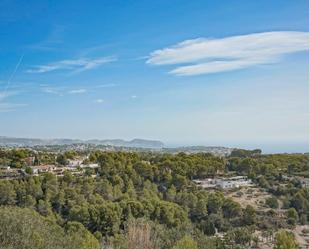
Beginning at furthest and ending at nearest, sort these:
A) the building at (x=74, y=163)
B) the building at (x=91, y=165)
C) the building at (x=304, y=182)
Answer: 1. the building at (x=74, y=163)
2. the building at (x=91, y=165)
3. the building at (x=304, y=182)

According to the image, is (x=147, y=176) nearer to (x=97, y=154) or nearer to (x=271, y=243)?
(x=97, y=154)

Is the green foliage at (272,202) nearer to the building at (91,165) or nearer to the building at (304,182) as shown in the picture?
the building at (304,182)

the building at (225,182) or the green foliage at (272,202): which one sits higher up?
the building at (225,182)

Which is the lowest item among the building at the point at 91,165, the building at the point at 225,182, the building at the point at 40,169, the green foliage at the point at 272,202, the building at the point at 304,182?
the green foliage at the point at 272,202

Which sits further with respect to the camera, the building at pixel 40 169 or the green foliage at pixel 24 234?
the building at pixel 40 169

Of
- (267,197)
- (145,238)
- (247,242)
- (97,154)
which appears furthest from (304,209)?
(97,154)

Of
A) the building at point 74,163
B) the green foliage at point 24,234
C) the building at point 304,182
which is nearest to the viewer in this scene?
the green foliage at point 24,234

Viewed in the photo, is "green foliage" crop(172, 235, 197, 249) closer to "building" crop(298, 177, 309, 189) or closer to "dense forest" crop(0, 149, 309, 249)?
"dense forest" crop(0, 149, 309, 249)

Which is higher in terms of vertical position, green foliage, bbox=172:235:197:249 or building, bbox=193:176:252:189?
building, bbox=193:176:252:189

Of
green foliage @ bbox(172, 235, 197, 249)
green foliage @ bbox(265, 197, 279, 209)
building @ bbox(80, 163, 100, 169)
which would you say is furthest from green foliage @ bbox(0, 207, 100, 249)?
building @ bbox(80, 163, 100, 169)

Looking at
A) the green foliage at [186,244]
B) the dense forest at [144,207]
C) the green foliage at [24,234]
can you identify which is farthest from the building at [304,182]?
the green foliage at [24,234]
